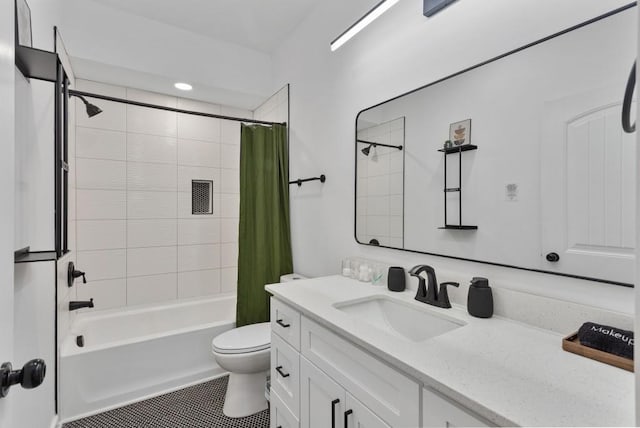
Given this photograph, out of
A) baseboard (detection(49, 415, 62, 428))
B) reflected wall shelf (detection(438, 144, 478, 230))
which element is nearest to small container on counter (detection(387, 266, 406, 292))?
reflected wall shelf (detection(438, 144, 478, 230))

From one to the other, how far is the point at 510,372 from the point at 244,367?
1554 millimetres

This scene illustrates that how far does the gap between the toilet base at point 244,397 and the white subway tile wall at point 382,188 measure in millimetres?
1157

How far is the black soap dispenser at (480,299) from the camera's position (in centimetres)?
111

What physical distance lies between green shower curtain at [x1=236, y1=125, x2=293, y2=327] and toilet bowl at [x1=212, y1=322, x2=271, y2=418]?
14.8 inches

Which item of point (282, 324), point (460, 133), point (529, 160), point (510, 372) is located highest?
point (460, 133)

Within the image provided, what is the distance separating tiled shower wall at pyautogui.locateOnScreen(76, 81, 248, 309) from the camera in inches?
102

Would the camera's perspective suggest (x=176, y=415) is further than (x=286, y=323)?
Yes

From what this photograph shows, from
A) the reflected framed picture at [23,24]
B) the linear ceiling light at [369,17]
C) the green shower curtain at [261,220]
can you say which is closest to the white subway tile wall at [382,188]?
the linear ceiling light at [369,17]

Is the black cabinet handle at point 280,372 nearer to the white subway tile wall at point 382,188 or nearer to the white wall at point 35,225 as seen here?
the white subway tile wall at point 382,188

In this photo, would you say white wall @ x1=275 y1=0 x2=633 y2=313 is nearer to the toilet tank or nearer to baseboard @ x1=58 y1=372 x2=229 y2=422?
the toilet tank

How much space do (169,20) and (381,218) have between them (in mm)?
2286

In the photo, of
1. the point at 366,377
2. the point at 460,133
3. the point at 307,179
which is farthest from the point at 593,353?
the point at 307,179

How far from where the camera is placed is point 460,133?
129 centimetres

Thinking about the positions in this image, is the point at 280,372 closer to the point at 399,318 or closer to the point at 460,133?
the point at 399,318
